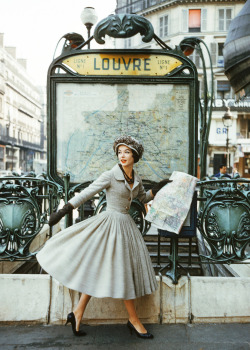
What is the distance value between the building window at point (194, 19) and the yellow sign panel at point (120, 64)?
35088 millimetres

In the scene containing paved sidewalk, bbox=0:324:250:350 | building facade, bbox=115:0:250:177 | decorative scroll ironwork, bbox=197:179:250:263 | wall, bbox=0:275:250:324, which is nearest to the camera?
paved sidewalk, bbox=0:324:250:350

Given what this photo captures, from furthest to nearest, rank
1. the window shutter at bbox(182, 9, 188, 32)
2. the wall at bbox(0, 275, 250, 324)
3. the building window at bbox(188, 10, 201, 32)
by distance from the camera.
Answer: the building window at bbox(188, 10, 201, 32)
the window shutter at bbox(182, 9, 188, 32)
the wall at bbox(0, 275, 250, 324)

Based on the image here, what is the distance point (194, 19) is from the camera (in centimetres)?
3638

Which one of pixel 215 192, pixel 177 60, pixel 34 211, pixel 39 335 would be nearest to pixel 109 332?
pixel 39 335

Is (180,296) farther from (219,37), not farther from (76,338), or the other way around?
(219,37)

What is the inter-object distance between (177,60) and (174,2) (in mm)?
35673

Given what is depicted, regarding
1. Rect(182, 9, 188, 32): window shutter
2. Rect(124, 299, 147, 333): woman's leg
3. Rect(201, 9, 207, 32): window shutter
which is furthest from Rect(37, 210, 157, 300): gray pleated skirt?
Rect(201, 9, 207, 32): window shutter

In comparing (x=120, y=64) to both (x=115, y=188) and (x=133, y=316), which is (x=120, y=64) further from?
(x=133, y=316)

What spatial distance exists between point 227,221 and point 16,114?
198 ft

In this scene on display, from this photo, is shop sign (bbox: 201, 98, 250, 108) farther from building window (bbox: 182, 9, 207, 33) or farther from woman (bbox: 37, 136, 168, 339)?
woman (bbox: 37, 136, 168, 339)

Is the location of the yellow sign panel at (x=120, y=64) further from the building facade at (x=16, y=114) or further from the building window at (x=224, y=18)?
the building facade at (x=16, y=114)

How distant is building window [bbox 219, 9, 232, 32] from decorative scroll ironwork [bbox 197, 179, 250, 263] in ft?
123

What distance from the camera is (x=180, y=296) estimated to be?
3469 mm

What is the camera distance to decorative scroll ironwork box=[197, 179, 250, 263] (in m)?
3.70
